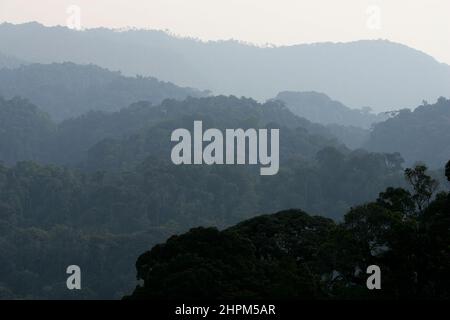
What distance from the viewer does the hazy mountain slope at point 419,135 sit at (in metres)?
127

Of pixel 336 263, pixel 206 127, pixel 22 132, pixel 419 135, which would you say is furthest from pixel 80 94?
pixel 336 263

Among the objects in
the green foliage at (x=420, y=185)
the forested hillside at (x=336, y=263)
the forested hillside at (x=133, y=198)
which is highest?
the forested hillside at (x=133, y=198)

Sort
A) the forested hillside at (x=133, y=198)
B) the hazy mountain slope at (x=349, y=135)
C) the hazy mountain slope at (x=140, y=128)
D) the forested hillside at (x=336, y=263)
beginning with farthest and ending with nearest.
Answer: the hazy mountain slope at (x=349, y=135) → the hazy mountain slope at (x=140, y=128) → the forested hillside at (x=133, y=198) → the forested hillside at (x=336, y=263)

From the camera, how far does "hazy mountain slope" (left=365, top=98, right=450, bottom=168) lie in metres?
127

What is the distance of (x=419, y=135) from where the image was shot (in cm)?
13188

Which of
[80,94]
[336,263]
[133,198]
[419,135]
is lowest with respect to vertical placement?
[336,263]

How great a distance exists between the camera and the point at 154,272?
26.0 m

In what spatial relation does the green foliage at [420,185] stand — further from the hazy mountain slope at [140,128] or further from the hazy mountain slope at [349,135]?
the hazy mountain slope at [349,135]

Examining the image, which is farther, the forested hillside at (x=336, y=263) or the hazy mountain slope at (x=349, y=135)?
the hazy mountain slope at (x=349, y=135)

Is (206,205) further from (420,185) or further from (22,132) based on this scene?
(420,185)

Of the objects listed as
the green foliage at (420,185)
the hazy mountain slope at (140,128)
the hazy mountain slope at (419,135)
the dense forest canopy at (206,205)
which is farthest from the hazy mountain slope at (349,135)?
the green foliage at (420,185)

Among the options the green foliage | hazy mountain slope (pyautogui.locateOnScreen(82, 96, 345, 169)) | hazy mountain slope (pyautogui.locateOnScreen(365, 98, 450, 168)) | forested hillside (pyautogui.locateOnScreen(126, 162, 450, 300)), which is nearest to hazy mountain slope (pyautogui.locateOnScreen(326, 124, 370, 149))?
hazy mountain slope (pyautogui.locateOnScreen(82, 96, 345, 169))

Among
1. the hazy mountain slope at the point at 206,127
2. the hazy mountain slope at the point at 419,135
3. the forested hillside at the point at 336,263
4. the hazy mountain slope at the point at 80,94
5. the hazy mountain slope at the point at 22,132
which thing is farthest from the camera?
the hazy mountain slope at the point at 80,94

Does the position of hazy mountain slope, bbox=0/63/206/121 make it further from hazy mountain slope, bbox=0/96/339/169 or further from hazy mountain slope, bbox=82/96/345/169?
hazy mountain slope, bbox=82/96/345/169
